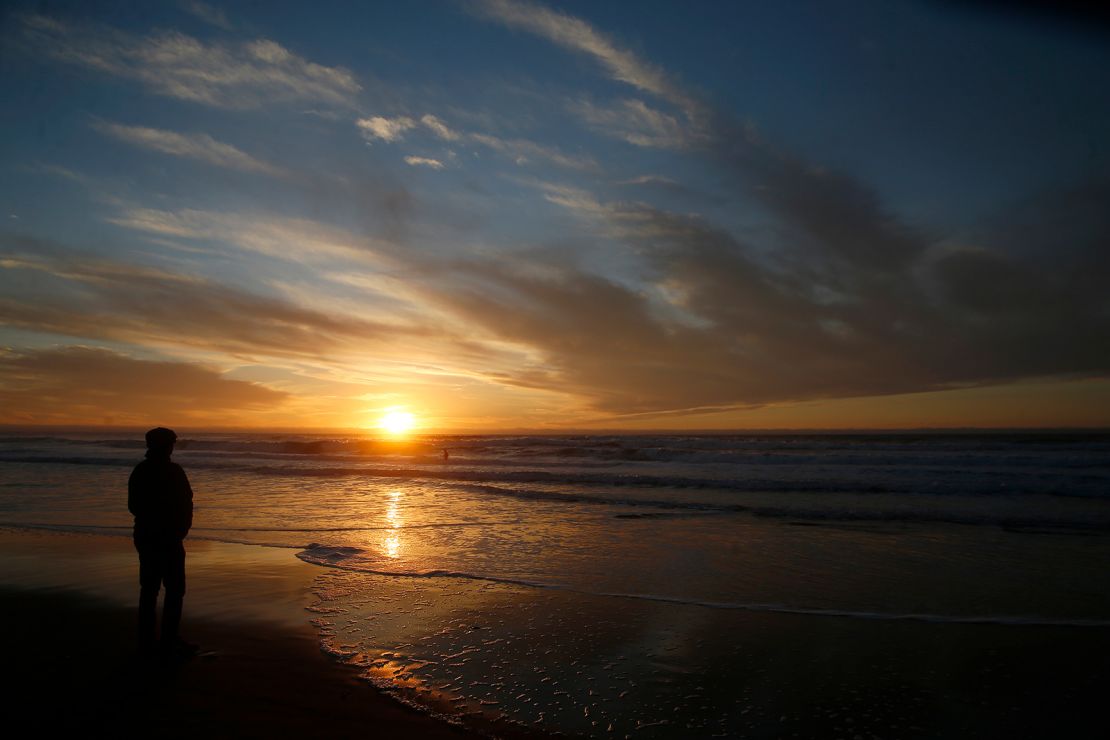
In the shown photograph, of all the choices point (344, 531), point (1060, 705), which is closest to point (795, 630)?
point (1060, 705)

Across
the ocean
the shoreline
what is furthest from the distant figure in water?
the ocean

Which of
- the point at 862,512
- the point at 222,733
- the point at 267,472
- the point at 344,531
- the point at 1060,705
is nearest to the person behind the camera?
the point at 222,733

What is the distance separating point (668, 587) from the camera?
793 cm

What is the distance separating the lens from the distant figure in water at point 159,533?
17.4 ft

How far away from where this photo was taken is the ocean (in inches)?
185

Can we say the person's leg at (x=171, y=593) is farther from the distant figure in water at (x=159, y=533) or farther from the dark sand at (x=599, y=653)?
the dark sand at (x=599, y=653)

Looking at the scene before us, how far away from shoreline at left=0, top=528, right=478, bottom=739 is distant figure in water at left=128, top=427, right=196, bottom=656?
276mm

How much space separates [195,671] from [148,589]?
843mm

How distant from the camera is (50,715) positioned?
13.9 feet

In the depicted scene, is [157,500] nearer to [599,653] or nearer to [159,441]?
[159,441]

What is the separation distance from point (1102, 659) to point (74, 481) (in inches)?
1075

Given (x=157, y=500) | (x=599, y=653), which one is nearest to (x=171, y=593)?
(x=157, y=500)

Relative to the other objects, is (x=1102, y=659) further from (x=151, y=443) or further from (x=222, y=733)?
(x=151, y=443)

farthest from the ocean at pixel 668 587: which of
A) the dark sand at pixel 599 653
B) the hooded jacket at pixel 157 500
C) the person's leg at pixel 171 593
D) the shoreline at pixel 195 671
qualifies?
the hooded jacket at pixel 157 500
